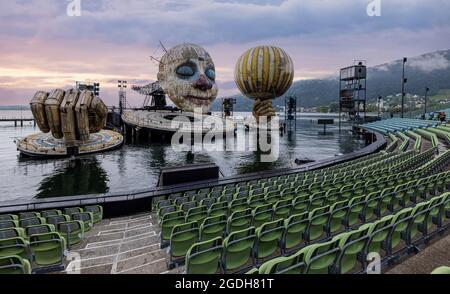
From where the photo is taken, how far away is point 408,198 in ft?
31.1

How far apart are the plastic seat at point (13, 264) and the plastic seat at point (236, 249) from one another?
3.17 m

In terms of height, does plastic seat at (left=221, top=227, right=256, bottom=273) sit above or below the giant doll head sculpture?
below

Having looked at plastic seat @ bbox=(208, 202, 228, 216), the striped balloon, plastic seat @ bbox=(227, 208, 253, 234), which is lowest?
plastic seat @ bbox=(208, 202, 228, 216)

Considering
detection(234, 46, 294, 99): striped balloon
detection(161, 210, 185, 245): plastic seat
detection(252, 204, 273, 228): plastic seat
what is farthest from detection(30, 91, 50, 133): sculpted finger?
detection(234, 46, 294, 99): striped balloon

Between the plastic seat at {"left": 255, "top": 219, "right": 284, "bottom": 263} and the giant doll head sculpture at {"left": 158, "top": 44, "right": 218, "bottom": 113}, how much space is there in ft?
179

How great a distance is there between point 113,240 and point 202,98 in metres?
53.4

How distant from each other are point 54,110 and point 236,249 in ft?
A: 91.4

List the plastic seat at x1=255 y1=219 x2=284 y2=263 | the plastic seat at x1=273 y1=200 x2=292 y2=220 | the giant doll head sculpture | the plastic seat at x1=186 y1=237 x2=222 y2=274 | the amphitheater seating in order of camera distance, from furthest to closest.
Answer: the giant doll head sculpture < the plastic seat at x1=273 y1=200 x2=292 y2=220 < the plastic seat at x1=255 y1=219 x2=284 y2=263 < the plastic seat at x1=186 y1=237 x2=222 y2=274 < the amphitheater seating

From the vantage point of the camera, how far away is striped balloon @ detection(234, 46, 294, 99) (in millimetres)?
52688

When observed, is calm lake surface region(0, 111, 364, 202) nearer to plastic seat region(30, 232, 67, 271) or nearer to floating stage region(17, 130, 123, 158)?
floating stage region(17, 130, 123, 158)

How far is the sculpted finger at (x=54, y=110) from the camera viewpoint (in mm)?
27438
